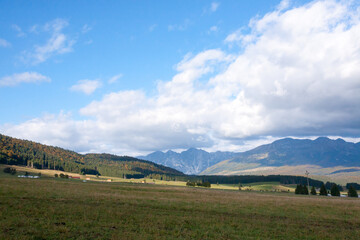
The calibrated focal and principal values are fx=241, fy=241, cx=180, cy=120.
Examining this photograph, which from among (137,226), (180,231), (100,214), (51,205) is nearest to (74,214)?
(100,214)

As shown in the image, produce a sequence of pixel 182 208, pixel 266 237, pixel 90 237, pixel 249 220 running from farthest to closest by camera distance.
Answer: pixel 182 208 → pixel 249 220 → pixel 266 237 → pixel 90 237

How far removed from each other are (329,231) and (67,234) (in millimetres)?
23957

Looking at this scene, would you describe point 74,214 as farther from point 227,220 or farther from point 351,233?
point 351,233

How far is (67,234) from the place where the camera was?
1730 centimetres

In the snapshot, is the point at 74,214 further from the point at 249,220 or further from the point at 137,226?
the point at 249,220

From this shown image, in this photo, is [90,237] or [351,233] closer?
[90,237]

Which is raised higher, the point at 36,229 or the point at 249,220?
the point at 36,229

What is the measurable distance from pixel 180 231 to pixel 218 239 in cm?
345

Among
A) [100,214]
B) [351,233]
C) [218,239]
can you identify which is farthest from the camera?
[100,214]

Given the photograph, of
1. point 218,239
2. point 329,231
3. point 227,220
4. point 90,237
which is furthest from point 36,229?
point 329,231

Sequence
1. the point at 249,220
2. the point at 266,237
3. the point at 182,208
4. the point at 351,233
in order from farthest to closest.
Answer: the point at 182,208 → the point at 249,220 → the point at 351,233 → the point at 266,237

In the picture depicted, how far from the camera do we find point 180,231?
20.4m

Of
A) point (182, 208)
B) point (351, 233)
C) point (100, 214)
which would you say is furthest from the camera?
point (182, 208)

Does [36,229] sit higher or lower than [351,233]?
higher
